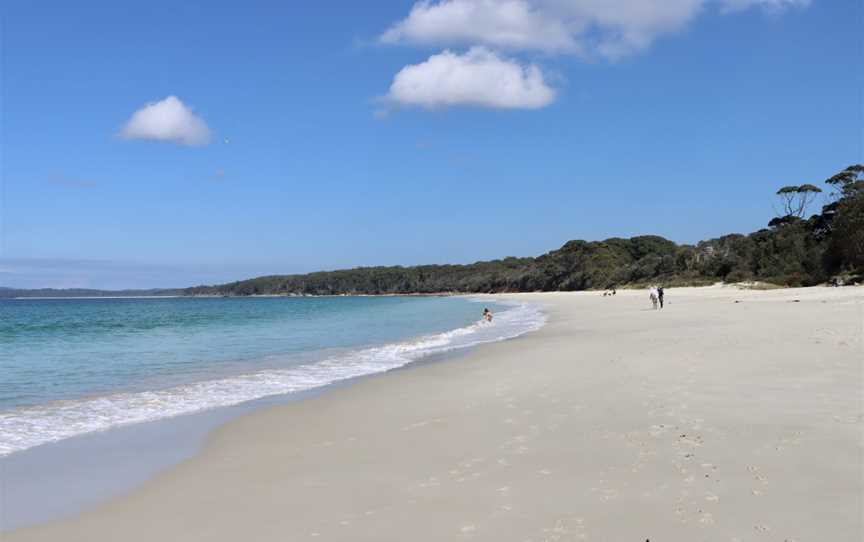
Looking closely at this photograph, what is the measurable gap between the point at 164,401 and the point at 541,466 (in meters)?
7.69

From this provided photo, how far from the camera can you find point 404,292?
195125mm

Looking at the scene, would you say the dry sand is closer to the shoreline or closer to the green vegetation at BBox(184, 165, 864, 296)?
the shoreline

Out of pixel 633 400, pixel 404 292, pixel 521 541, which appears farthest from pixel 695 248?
pixel 404 292

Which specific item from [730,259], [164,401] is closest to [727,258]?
[730,259]

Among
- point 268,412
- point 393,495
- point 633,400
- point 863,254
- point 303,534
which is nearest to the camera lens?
point 303,534

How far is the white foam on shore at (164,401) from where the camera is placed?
8719 mm

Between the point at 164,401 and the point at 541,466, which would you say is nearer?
the point at 541,466

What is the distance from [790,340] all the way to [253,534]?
1343cm

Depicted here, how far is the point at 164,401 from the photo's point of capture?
11.0 metres

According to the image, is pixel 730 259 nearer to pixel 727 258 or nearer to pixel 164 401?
pixel 727 258

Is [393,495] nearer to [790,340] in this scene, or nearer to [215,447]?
[215,447]

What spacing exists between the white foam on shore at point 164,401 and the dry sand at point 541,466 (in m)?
1.82

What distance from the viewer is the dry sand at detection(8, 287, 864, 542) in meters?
4.50

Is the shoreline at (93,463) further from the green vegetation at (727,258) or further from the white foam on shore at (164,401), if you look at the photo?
the green vegetation at (727,258)
